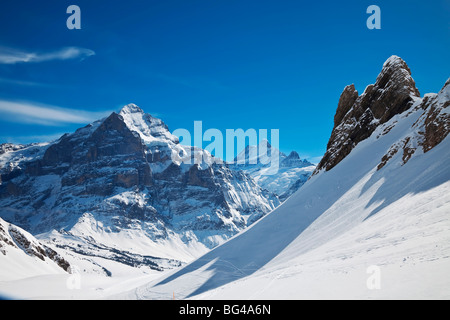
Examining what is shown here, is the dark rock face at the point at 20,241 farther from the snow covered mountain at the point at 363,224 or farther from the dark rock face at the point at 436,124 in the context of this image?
the dark rock face at the point at 436,124

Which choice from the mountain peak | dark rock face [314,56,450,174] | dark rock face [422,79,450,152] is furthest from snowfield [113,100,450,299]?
the mountain peak

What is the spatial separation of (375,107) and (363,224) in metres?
35.4

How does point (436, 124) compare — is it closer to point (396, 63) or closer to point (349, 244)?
point (349, 244)

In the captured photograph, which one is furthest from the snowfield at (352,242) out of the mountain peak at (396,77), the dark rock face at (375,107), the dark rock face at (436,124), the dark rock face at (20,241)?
the dark rock face at (20,241)

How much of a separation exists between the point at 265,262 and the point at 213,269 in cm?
714

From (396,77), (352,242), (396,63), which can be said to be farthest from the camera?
(396,63)

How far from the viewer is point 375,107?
206 ft

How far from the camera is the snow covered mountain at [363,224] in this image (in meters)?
18.8

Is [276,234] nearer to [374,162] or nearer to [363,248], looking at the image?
[374,162]

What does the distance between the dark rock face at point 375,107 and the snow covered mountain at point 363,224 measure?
0.19 m

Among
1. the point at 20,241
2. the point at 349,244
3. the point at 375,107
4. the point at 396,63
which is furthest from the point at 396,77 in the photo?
the point at 20,241

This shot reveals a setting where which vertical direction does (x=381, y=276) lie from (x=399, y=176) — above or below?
below
